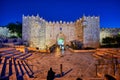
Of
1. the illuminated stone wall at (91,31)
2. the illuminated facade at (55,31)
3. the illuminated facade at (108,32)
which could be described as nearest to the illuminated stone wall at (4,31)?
the illuminated facade at (55,31)

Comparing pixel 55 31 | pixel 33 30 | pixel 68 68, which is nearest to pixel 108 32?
pixel 55 31

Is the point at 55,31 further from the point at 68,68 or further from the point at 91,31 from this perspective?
the point at 68,68

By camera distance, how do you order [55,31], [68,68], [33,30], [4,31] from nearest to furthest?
[68,68], [33,30], [55,31], [4,31]

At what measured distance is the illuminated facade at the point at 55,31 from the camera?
24.7 m

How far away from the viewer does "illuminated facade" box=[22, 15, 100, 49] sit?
24.7 metres

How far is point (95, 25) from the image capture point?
25125mm

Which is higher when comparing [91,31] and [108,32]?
[108,32]

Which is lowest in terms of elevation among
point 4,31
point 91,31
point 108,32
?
point 91,31

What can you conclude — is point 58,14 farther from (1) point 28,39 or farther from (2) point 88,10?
(1) point 28,39

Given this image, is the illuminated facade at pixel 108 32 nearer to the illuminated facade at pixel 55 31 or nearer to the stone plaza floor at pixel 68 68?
the illuminated facade at pixel 55 31

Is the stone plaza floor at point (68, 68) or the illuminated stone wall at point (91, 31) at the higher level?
the illuminated stone wall at point (91, 31)

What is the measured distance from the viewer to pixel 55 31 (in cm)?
3002

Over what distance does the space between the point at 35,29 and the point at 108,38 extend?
12.3 m

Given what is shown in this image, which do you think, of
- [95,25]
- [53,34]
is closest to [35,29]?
[53,34]
